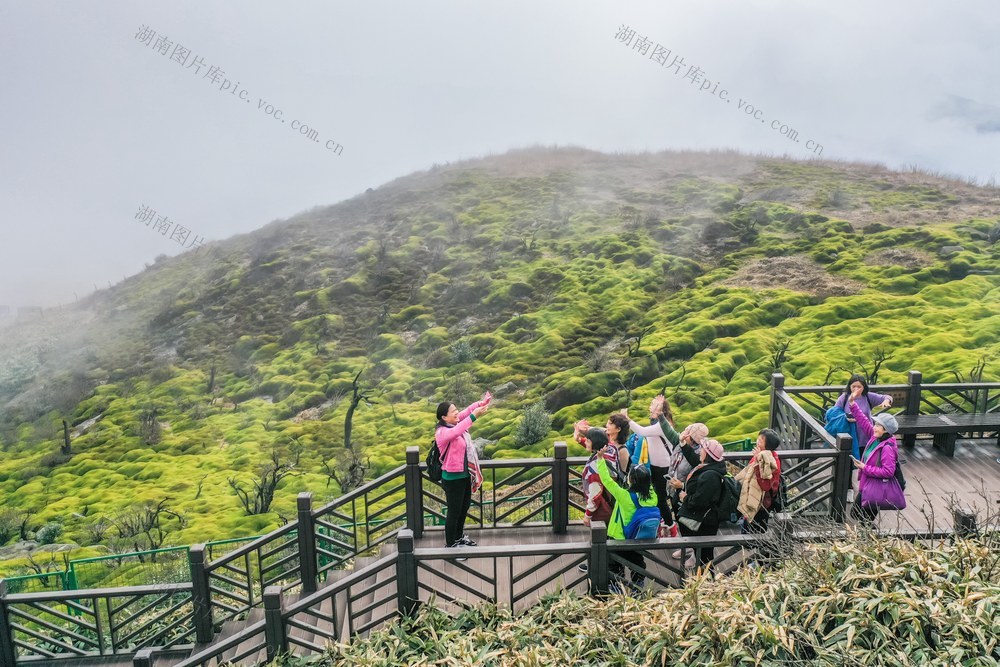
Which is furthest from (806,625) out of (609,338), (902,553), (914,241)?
(914,241)

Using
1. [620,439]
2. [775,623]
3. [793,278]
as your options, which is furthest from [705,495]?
[793,278]

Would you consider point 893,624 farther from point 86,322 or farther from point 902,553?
point 86,322

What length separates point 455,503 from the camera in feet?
28.3

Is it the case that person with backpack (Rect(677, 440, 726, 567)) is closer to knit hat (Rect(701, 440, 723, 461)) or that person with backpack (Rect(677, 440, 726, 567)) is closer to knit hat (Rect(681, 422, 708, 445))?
knit hat (Rect(701, 440, 723, 461))

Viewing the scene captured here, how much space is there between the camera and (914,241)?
1120 inches

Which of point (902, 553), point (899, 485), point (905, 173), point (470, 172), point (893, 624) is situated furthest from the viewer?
point (470, 172)

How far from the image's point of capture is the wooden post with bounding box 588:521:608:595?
7.61 m

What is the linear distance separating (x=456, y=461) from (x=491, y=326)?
2092 cm

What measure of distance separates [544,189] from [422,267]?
30.4ft

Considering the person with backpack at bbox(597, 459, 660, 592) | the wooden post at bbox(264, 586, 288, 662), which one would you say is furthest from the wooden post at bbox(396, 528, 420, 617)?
the person with backpack at bbox(597, 459, 660, 592)

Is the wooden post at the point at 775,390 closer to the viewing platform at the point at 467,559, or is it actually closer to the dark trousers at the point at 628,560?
the viewing platform at the point at 467,559

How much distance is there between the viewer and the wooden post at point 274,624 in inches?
303

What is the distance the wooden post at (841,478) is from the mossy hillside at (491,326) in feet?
36.6

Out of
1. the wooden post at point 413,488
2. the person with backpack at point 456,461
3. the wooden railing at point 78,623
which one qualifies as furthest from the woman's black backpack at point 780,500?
the wooden railing at point 78,623
